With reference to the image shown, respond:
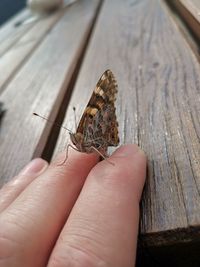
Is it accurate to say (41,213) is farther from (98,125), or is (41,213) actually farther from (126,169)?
(98,125)

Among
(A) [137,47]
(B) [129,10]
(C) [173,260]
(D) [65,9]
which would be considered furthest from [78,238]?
(D) [65,9]

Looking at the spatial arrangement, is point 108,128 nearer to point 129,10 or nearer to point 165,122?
point 165,122

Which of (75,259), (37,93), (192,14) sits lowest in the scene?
(75,259)

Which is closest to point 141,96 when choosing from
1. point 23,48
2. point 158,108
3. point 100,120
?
point 158,108

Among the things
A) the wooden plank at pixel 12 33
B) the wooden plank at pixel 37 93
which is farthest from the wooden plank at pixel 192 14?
the wooden plank at pixel 12 33

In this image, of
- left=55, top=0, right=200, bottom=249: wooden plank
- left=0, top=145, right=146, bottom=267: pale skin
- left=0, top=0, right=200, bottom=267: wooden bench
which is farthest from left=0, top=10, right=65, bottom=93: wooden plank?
left=0, top=145, right=146, bottom=267: pale skin

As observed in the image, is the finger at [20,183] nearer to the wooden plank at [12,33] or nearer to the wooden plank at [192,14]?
the wooden plank at [192,14]
